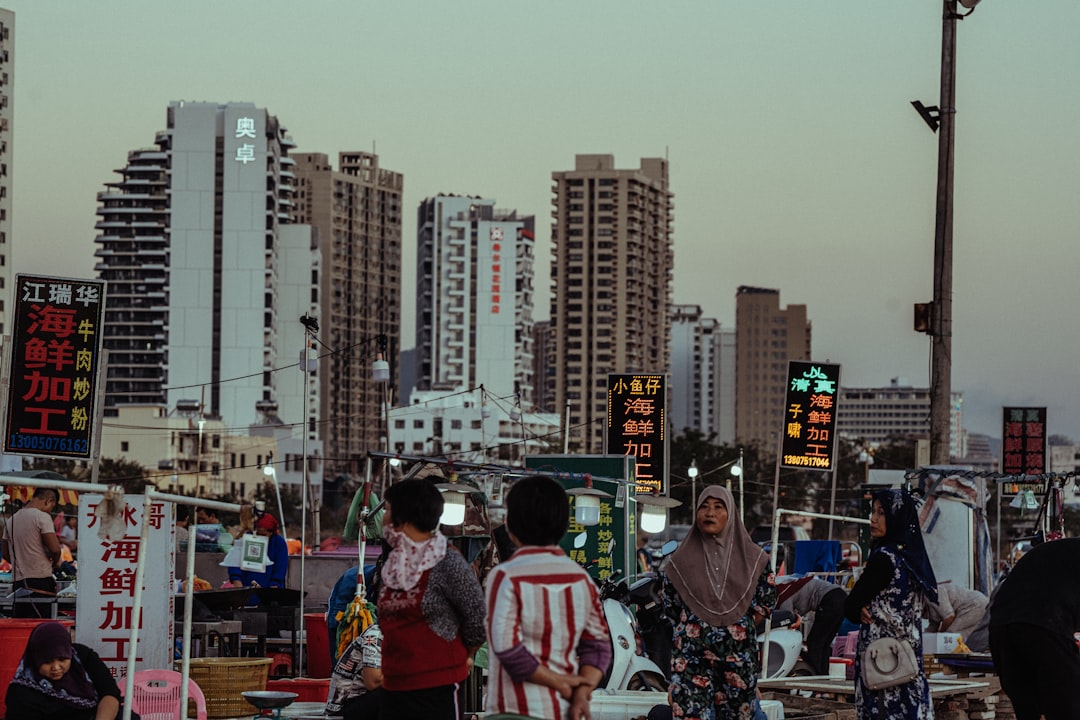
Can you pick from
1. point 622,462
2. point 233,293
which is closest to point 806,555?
point 622,462

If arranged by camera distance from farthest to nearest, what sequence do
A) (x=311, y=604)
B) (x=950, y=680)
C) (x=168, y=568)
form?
1. (x=311, y=604)
2. (x=950, y=680)
3. (x=168, y=568)

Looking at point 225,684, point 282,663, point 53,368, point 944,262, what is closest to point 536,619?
point 225,684

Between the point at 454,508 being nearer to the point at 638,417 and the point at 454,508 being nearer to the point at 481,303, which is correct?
the point at 638,417

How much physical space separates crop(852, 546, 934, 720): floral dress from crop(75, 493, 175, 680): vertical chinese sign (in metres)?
3.36

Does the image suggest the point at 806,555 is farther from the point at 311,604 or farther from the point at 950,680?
the point at 950,680

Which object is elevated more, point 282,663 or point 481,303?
point 481,303

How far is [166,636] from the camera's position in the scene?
816 centimetres

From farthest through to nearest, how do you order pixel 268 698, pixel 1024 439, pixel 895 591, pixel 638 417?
pixel 1024 439, pixel 638 417, pixel 268 698, pixel 895 591

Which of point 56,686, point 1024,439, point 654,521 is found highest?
point 1024,439

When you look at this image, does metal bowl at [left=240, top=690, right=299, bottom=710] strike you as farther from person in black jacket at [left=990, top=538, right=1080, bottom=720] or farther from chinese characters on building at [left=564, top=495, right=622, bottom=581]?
chinese characters on building at [left=564, top=495, right=622, bottom=581]

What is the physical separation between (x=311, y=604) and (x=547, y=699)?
15.2 m

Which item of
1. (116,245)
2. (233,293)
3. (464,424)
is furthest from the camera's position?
(116,245)

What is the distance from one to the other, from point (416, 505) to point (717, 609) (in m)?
2.06

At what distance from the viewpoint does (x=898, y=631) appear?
798 centimetres
